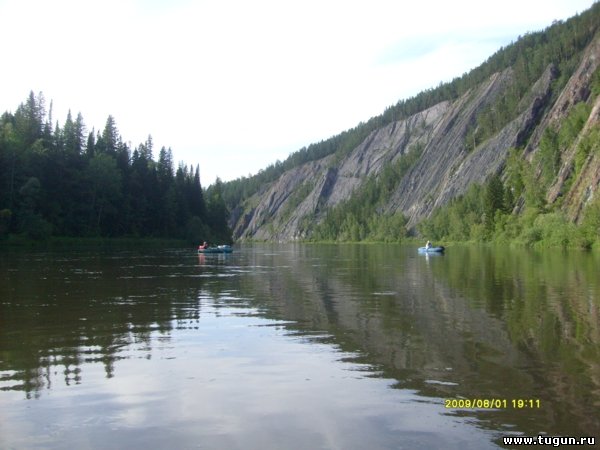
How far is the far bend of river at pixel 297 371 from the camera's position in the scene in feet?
35.6

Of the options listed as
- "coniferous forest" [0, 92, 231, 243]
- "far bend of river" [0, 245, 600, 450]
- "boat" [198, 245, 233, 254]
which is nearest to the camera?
"far bend of river" [0, 245, 600, 450]

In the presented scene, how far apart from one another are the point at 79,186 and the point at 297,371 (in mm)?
112125

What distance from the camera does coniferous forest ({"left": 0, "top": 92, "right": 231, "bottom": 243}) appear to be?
100750 mm

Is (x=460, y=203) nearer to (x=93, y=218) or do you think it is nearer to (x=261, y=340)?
(x=93, y=218)

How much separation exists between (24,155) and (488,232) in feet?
333

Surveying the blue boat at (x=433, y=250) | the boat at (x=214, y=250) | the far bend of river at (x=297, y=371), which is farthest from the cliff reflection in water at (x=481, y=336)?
the boat at (x=214, y=250)

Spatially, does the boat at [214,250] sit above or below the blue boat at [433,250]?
above

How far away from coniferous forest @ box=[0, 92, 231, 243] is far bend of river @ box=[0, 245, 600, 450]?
7821cm
